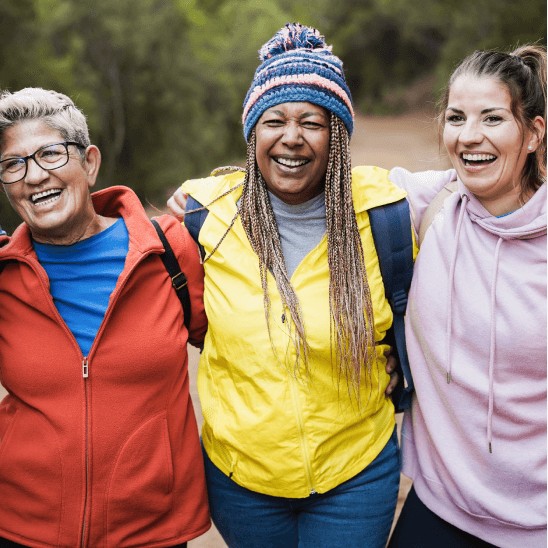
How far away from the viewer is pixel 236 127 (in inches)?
790

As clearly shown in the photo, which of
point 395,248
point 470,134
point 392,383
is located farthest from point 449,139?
point 392,383

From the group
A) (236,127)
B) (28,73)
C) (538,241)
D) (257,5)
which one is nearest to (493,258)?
(538,241)

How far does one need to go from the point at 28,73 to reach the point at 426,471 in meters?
10.2

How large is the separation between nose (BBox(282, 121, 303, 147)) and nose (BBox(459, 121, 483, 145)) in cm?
53

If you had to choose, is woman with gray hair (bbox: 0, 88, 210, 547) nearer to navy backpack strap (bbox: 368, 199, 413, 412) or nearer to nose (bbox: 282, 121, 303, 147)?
nose (bbox: 282, 121, 303, 147)

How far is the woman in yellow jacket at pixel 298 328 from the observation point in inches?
99.1

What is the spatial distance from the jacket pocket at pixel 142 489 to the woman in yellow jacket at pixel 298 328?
0.72ft

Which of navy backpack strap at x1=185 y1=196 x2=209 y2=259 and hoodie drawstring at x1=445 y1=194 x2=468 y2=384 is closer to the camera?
hoodie drawstring at x1=445 y1=194 x2=468 y2=384

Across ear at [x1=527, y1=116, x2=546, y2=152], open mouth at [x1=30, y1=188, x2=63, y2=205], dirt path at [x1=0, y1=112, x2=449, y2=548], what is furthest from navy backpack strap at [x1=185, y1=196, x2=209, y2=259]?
dirt path at [x1=0, y1=112, x2=449, y2=548]

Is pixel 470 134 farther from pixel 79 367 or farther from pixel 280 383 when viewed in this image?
pixel 79 367

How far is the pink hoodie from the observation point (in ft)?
7.59

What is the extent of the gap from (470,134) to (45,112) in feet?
4.66

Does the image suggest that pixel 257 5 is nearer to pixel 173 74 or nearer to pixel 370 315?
pixel 173 74

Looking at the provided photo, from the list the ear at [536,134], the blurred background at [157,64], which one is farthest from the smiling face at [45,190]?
the blurred background at [157,64]
